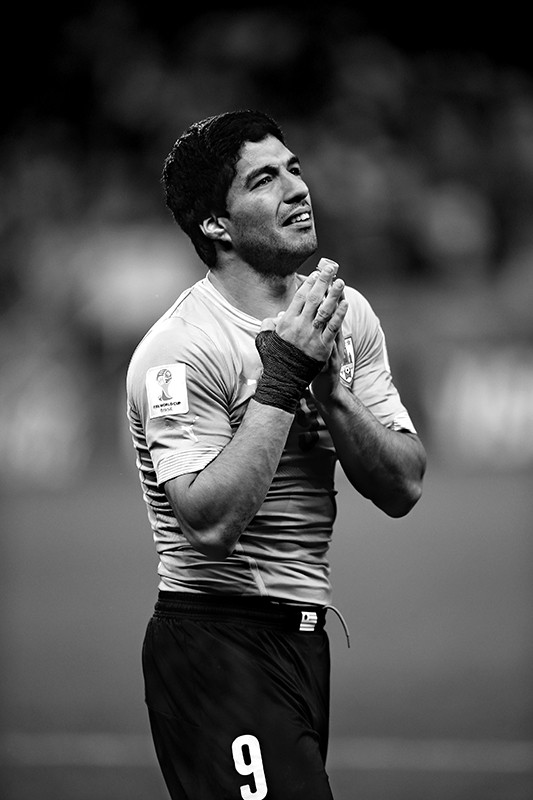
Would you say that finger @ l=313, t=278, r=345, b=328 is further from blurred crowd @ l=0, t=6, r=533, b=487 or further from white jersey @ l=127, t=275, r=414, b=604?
blurred crowd @ l=0, t=6, r=533, b=487

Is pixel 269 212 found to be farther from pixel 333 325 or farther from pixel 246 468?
pixel 246 468

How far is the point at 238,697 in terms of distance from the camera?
259cm

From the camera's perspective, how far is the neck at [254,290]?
281 cm

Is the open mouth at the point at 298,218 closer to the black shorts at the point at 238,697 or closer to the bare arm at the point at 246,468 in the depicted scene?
the bare arm at the point at 246,468

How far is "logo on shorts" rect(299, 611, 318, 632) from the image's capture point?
2705 millimetres

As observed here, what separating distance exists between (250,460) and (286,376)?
197 millimetres

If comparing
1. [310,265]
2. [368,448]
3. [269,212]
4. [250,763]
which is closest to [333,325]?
A: [368,448]

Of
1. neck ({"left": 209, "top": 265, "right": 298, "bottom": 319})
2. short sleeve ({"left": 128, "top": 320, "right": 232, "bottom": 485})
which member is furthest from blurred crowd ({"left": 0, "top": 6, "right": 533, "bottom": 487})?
short sleeve ({"left": 128, "top": 320, "right": 232, "bottom": 485})

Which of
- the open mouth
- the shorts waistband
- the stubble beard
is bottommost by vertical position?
the shorts waistband

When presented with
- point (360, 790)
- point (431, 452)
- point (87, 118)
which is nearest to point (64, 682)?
point (360, 790)

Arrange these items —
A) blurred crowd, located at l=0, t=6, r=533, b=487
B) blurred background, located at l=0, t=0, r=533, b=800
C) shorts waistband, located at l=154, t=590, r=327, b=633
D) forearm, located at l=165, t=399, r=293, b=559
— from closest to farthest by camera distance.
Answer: forearm, located at l=165, t=399, r=293, b=559 → shorts waistband, located at l=154, t=590, r=327, b=633 → blurred background, located at l=0, t=0, r=533, b=800 → blurred crowd, located at l=0, t=6, r=533, b=487

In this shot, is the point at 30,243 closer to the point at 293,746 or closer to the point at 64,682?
the point at 64,682

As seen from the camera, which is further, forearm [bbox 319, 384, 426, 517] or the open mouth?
the open mouth

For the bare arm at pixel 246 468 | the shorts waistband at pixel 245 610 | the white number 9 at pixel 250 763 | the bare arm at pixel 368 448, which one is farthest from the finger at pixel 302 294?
the white number 9 at pixel 250 763
